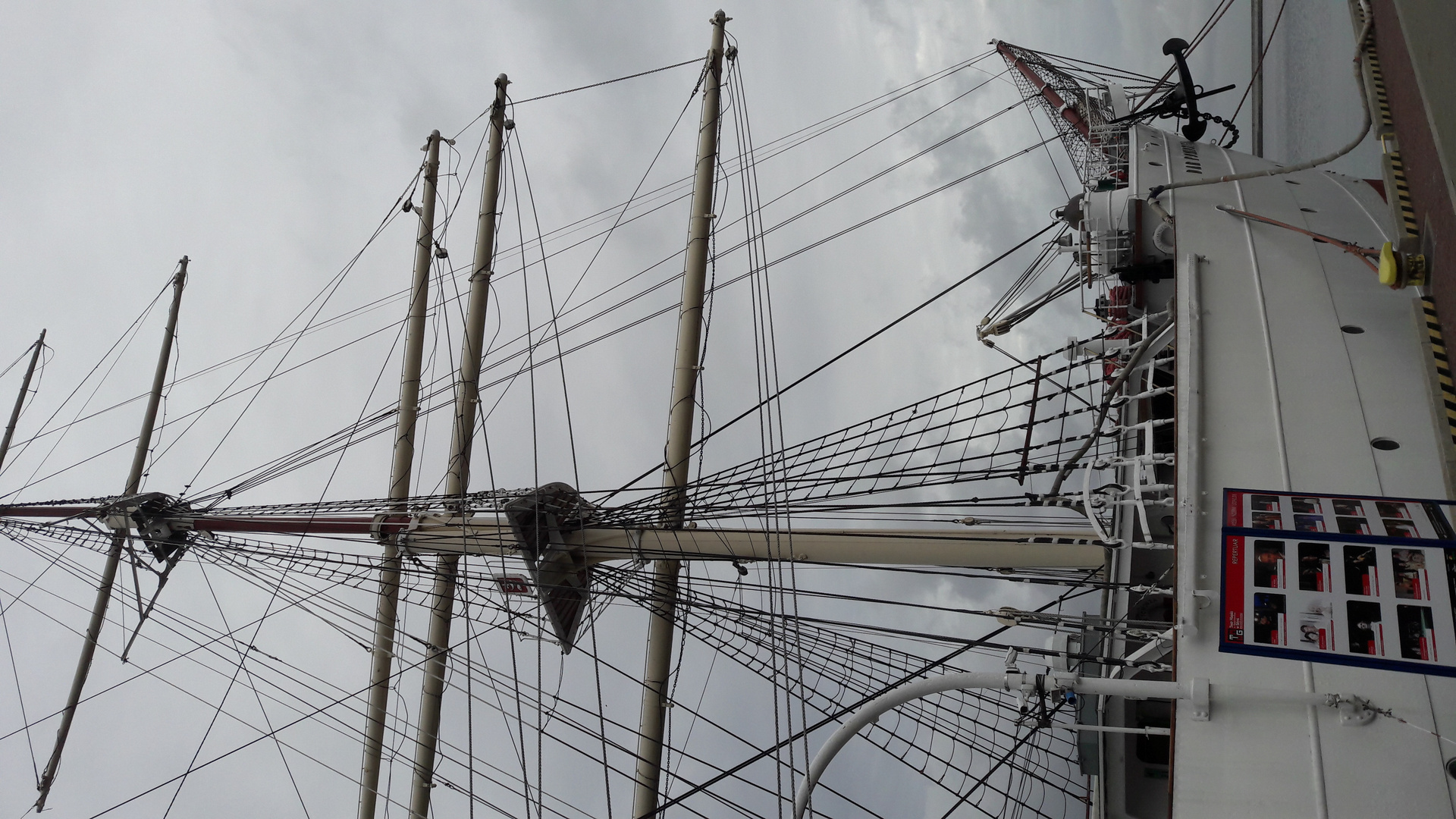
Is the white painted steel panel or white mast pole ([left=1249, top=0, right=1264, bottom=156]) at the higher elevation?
white mast pole ([left=1249, top=0, right=1264, bottom=156])

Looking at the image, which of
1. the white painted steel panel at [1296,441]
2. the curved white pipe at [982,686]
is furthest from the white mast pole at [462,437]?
the white painted steel panel at [1296,441]

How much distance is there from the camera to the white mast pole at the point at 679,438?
10258 millimetres

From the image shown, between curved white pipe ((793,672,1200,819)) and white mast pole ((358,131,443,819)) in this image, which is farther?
white mast pole ((358,131,443,819))

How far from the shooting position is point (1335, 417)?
258 inches

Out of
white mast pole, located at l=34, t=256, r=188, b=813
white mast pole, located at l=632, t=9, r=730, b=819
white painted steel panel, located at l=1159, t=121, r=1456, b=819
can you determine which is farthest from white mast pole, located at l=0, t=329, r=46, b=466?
white painted steel panel, located at l=1159, t=121, r=1456, b=819

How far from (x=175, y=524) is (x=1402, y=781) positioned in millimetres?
13650

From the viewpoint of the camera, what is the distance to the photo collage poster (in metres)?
3.92

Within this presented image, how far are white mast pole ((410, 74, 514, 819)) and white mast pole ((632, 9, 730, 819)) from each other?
8.56 ft

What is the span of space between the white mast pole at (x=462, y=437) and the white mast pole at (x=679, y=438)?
Answer: 2.61m

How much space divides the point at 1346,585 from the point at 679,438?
347 inches

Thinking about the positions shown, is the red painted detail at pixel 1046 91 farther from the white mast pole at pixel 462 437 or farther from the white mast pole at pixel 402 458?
the white mast pole at pixel 402 458

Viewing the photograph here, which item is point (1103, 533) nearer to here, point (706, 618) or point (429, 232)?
point (706, 618)

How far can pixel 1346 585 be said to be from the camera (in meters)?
4.11

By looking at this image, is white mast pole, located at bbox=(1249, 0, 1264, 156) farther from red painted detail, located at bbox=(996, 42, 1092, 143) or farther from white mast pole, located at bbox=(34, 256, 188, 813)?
white mast pole, located at bbox=(34, 256, 188, 813)
